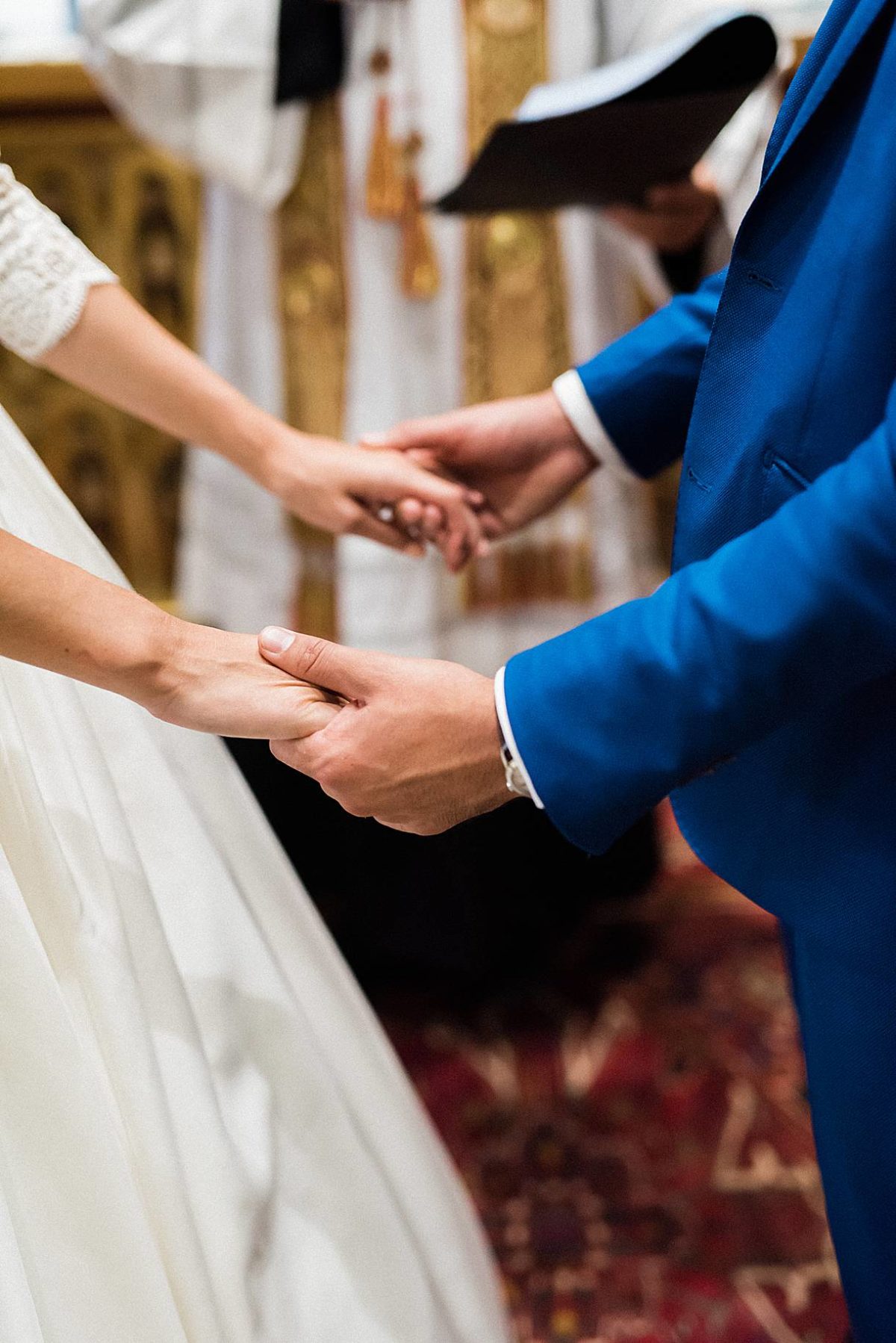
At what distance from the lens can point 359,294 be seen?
4.99 feet

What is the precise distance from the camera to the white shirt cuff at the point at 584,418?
3.28ft

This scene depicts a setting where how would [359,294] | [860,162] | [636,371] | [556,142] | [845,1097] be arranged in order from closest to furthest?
[860,162]
[845,1097]
[636,371]
[556,142]
[359,294]

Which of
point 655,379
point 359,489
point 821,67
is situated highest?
point 821,67

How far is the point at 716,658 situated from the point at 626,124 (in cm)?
72

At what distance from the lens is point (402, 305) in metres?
1.53

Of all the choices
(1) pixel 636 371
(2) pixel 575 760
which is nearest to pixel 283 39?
(1) pixel 636 371

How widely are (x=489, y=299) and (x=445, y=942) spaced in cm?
92

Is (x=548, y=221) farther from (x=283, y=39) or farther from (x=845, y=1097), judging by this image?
(x=845, y=1097)

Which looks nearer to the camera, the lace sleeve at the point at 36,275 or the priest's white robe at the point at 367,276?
the lace sleeve at the point at 36,275

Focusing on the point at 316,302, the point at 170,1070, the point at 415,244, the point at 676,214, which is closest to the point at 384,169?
the point at 415,244

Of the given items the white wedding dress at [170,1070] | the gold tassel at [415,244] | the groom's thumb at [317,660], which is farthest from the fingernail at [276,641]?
the gold tassel at [415,244]

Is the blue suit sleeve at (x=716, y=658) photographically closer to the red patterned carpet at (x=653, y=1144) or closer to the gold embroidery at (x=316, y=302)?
the red patterned carpet at (x=653, y=1144)

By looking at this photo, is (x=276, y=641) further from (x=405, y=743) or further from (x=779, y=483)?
(x=779, y=483)

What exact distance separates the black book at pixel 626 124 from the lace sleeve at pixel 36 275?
0.44 metres
